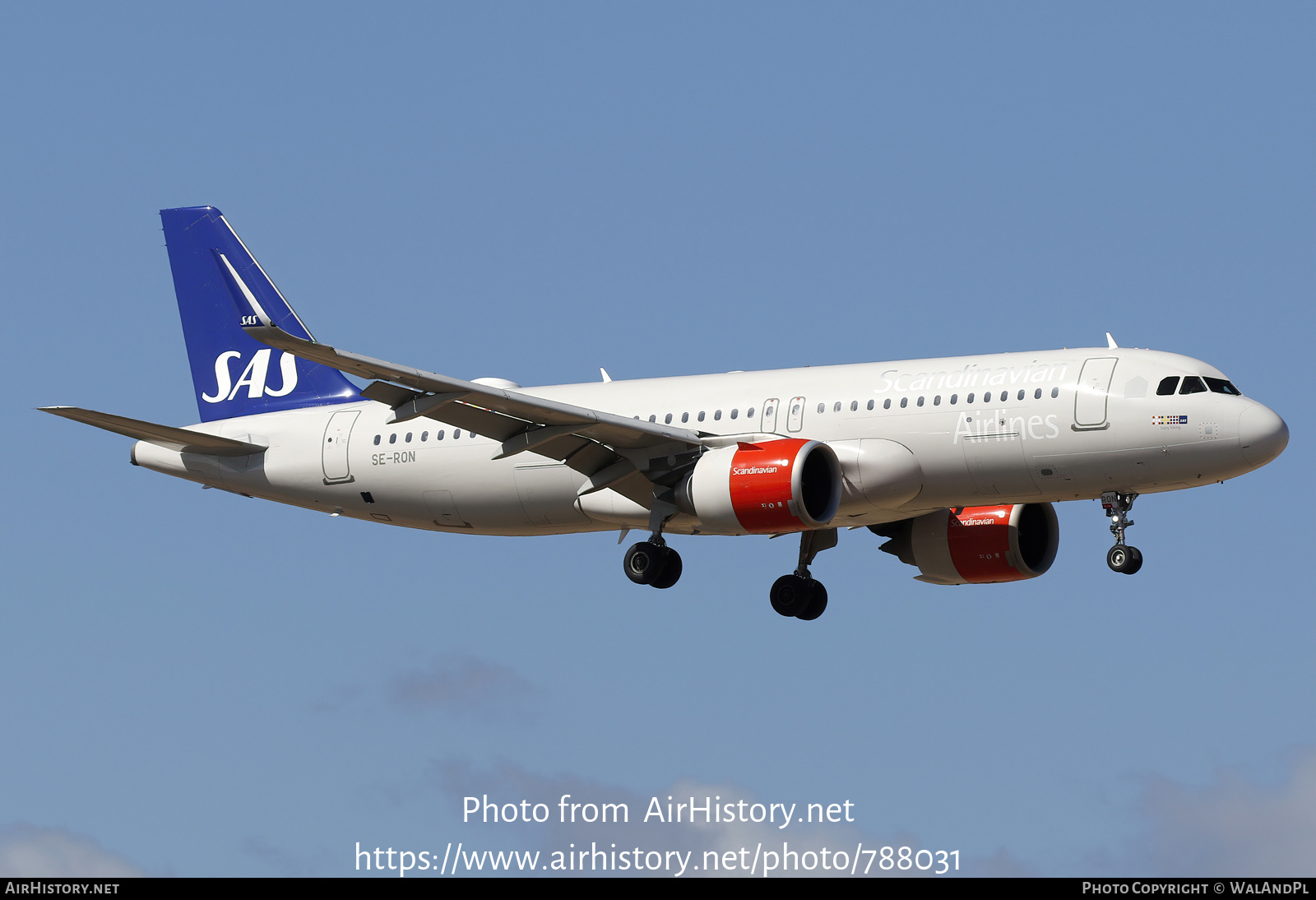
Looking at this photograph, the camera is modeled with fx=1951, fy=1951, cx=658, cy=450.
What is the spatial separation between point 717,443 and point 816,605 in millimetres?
6490

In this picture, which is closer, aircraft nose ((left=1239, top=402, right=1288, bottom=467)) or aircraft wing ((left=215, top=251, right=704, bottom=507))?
aircraft wing ((left=215, top=251, right=704, bottom=507))

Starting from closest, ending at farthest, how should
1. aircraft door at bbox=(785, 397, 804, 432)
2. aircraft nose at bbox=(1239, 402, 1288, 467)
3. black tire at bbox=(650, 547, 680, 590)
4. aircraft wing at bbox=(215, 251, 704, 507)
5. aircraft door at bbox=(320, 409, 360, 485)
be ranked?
aircraft wing at bbox=(215, 251, 704, 507), aircraft nose at bbox=(1239, 402, 1288, 467), aircraft door at bbox=(785, 397, 804, 432), black tire at bbox=(650, 547, 680, 590), aircraft door at bbox=(320, 409, 360, 485)

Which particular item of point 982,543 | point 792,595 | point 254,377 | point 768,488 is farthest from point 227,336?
point 982,543

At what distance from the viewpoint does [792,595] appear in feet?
154

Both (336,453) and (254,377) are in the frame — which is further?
(254,377)

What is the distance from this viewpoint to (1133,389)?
39750mm

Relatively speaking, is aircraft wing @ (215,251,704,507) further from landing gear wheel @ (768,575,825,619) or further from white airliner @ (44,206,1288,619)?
landing gear wheel @ (768,575,825,619)

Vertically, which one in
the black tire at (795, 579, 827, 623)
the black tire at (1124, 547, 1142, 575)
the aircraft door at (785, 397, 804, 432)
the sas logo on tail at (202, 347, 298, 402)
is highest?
the sas logo on tail at (202, 347, 298, 402)

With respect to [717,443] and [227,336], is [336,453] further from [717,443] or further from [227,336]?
[717,443]

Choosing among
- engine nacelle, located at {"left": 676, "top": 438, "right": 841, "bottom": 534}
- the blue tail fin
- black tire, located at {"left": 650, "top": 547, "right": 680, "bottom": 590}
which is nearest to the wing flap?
engine nacelle, located at {"left": 676, "top": 438, "right": 841, "bottom": 534}

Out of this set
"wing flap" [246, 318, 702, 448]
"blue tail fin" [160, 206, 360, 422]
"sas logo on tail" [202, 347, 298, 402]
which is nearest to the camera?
"wing flap" [246, 318, 702, 448]

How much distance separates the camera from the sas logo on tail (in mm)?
49469

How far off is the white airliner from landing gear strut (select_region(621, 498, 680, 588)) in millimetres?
41

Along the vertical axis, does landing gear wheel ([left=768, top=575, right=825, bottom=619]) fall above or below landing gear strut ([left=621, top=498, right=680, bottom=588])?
above
